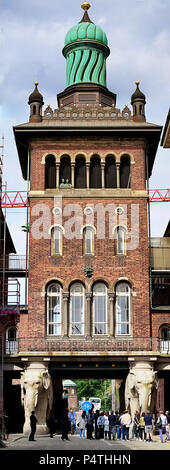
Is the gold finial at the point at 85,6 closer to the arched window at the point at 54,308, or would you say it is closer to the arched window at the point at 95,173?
the arched window at the point at 95,173

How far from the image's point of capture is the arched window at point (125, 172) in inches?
1575

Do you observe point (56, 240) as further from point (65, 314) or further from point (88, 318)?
point (88, 318)

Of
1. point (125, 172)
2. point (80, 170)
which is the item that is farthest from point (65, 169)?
point (125, 172)

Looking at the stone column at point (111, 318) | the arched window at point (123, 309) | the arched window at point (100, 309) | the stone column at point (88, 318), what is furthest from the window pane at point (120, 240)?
the stone column at point (88, 318)

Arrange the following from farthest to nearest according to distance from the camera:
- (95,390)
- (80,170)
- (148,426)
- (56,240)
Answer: (95,390), (80,170), (56,240), (148,426)

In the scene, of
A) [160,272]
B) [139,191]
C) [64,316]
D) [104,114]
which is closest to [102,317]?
[64,316]

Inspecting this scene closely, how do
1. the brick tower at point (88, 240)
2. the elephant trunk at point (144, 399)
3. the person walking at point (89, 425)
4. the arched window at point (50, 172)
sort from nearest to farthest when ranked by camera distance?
the person walking at point (89, 425), the elephant trunk at point (144, 399), the brick tower at point (88, 240), the arched window at point (50, 172)

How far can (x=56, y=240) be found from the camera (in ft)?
126

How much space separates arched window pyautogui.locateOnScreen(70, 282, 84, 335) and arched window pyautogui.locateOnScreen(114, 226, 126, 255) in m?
2.84

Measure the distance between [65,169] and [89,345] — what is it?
1024 centimetres

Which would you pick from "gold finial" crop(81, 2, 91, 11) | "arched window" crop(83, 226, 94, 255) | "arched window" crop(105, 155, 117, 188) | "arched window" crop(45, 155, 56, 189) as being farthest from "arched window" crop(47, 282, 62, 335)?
"gold finial" crop(81, 2, 91, 11)

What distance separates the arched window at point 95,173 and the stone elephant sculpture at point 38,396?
11.1 m

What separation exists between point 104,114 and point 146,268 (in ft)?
30.3
